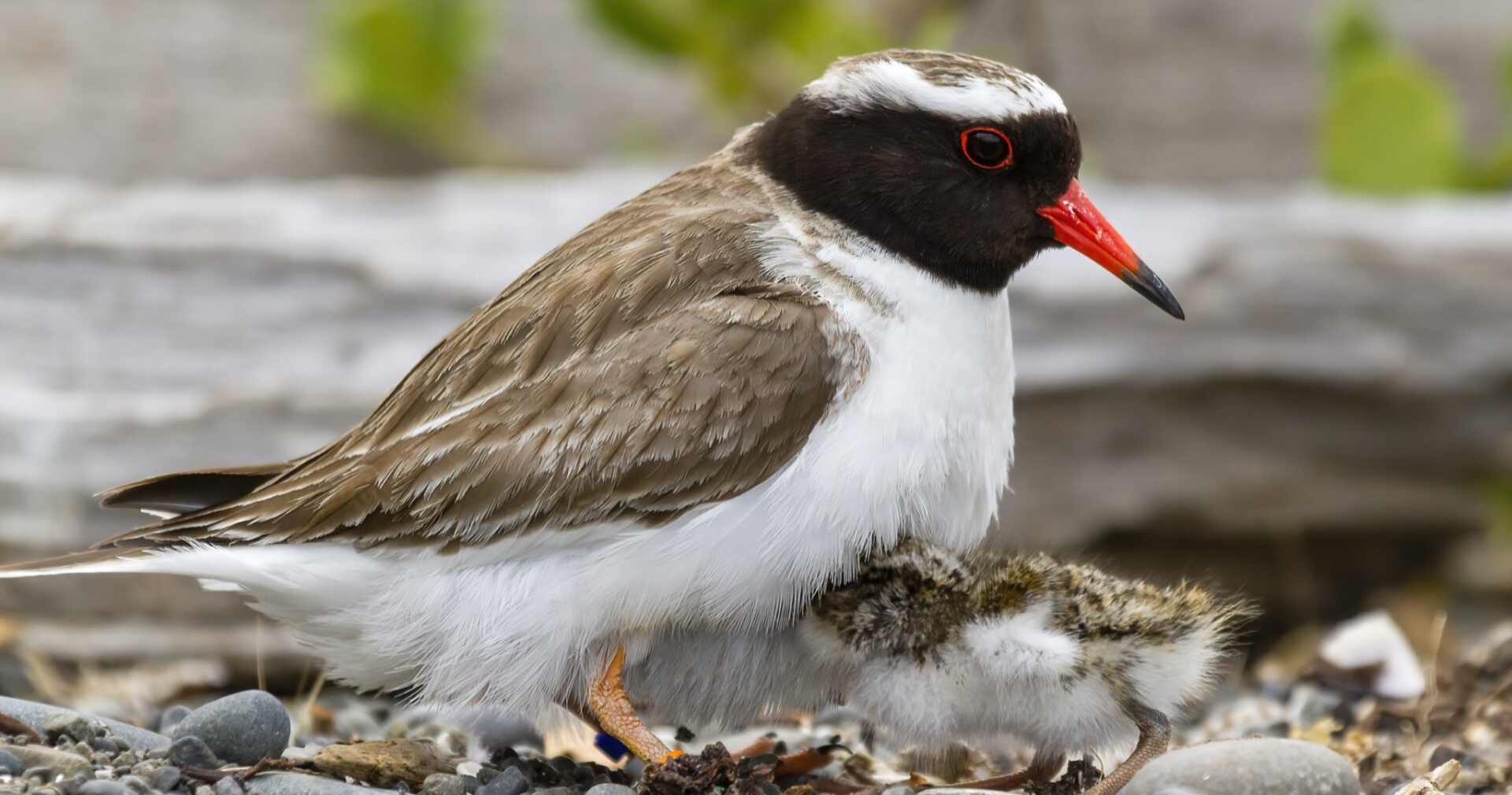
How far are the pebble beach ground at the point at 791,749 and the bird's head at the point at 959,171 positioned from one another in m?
1.38

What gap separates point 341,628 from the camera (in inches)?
180

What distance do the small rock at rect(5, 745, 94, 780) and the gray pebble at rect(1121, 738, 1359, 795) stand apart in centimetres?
249

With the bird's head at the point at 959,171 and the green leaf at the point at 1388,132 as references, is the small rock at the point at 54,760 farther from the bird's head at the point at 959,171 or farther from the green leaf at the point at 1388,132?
the green leaf at the point at 1388,132

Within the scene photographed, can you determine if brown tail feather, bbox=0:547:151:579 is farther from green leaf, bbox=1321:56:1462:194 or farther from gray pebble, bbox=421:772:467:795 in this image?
green leaf, bbox=1321:56:1462:194

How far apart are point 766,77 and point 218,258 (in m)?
3.07

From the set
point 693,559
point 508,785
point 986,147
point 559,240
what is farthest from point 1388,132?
point 508,785

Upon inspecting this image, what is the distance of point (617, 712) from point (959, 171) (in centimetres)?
175

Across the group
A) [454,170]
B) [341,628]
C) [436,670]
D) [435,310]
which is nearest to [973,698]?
[436,670]

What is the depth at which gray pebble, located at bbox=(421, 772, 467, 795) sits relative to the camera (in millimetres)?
4191

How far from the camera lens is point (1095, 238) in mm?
4770

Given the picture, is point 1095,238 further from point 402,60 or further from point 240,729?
point 402,60

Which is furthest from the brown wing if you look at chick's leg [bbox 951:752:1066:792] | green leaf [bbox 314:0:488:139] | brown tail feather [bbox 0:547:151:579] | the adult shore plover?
green leaf [bbox 314:0:488:139]

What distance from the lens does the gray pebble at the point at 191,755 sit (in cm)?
420

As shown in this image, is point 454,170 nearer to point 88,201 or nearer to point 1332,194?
point 88,201
